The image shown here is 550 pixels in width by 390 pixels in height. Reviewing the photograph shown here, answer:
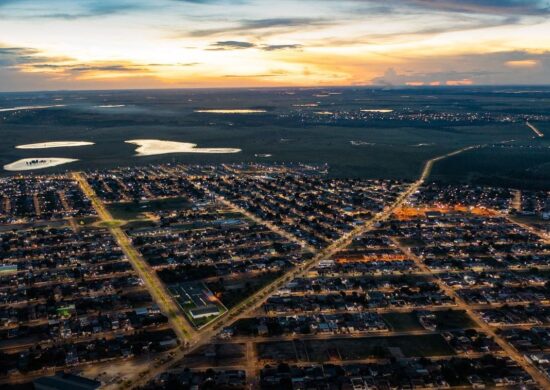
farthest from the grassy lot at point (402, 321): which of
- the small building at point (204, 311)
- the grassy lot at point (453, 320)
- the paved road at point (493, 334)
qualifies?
the small building at point (204, 311)

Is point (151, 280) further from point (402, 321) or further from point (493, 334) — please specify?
point (493, 334)

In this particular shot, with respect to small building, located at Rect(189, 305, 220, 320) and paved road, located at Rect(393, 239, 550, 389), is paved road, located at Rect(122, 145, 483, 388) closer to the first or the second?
small building, located at Rect(189, 305, 220, 320)

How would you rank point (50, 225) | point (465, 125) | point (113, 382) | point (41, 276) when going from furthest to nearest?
point (465, 125)
point (50, 225)
point (41, 276)
point (113, 382)

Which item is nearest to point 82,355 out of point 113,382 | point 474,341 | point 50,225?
point 113,382

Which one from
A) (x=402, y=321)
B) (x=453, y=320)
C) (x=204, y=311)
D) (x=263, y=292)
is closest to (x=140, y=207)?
(x=263, y=292)

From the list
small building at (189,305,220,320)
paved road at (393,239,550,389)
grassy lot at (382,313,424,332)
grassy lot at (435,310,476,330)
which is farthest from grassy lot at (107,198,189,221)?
grassy lot at (435,310,476,330)

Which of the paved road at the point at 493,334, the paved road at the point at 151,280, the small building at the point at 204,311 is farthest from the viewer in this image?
the small building at the point at 204,311

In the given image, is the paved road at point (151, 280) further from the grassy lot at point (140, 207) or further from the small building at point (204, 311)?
the grassy lot at point (140, 207)

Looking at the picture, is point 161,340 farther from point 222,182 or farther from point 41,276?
point 222,182
